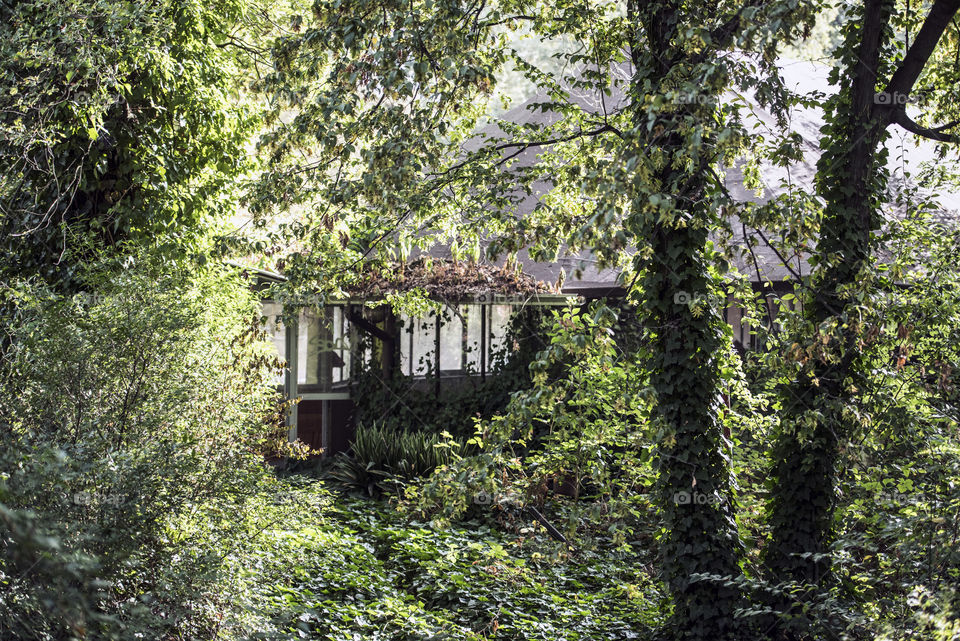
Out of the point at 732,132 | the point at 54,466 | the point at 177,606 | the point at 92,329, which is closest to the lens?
the point at 54,466

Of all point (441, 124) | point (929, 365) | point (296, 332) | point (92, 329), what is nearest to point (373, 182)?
point (441, 124)

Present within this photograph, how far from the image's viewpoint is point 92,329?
203 inches

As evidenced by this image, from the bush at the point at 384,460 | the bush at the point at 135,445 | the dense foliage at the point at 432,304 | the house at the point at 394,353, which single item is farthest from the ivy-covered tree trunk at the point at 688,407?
the house at the point at 394,353

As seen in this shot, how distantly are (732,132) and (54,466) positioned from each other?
368 cm

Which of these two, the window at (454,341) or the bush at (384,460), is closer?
Answer: the bush at (384,460)

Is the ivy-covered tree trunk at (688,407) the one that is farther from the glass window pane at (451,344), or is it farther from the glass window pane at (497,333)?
the glass window pane at (451,344)

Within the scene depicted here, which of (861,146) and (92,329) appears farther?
(861,146)

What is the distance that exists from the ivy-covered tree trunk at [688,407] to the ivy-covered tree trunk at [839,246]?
49 cm

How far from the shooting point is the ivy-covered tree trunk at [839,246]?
5.68m

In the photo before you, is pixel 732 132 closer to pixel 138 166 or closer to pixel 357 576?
pixel 357 576

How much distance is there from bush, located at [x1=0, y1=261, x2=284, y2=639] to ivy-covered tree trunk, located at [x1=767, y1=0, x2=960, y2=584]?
389cm

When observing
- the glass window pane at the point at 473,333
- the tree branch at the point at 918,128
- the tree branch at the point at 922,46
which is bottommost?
the glass window pane at the point at 473,333

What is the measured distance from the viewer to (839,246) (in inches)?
227

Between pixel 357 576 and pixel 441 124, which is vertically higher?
pixel 441 124
